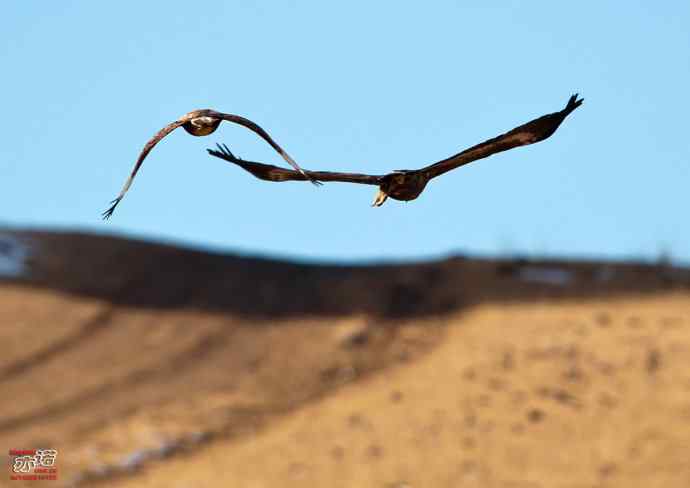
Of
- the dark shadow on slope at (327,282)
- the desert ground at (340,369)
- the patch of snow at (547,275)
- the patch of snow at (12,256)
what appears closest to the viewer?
the desert ground at (340,369)

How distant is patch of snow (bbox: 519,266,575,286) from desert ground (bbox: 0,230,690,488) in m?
0.04

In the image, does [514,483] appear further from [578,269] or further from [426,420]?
Result: [578,269]

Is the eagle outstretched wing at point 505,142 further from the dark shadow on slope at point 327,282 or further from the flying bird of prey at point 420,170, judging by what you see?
the dark shadow on slope at point 327,282

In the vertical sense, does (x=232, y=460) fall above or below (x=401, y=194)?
below

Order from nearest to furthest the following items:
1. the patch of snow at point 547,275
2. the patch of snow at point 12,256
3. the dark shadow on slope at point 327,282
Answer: the dark shadow on slope at point 327,282, the patch of snow at point 547,275, the patch of snow at point 12,256

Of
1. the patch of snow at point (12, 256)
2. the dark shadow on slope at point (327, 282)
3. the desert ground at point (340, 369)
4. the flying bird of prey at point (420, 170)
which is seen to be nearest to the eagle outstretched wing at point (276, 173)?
the flying bird of prey at point (420, 170)

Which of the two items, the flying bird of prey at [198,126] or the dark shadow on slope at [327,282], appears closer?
the flying bird of prey at [198,126]

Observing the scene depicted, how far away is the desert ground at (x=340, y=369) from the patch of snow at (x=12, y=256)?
5cm

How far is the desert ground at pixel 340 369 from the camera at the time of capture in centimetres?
2300

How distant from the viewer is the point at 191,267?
101ft

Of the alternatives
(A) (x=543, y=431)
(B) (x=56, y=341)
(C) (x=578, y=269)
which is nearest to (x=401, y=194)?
(A) (x=543, y=431)

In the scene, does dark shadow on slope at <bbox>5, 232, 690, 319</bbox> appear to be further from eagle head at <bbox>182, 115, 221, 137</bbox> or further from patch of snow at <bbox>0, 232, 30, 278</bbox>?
eagle head at <bbox>182, 115, 221, 137</bbox>

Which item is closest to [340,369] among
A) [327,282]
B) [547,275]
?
[327,282]

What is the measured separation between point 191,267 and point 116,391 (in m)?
5.88
